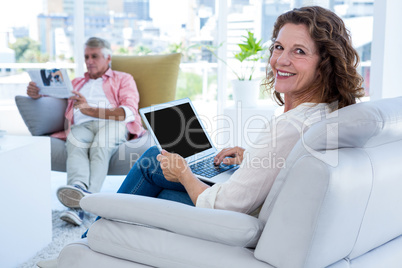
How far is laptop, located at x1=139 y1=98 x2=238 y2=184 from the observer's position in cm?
194

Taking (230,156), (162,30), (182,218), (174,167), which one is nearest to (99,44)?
(162,30)

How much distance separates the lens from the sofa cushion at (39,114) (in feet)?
10.8

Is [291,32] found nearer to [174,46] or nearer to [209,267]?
[209,267]

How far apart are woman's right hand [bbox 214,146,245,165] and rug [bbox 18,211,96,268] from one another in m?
0.96

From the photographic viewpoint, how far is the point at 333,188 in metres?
1.11

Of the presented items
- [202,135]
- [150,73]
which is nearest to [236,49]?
[150,73]

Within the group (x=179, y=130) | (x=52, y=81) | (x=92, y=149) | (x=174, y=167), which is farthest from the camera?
(x=52, y=81)

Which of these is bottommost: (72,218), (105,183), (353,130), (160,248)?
(105,183)

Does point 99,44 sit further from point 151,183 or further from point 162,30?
point 151,183

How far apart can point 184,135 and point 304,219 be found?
102 centimetres

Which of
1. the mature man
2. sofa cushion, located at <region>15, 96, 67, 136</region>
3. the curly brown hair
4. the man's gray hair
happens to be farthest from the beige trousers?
the curly brown hair

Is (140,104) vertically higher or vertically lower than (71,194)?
higher

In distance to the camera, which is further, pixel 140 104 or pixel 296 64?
pixel 140 104

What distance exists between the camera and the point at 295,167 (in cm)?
116
